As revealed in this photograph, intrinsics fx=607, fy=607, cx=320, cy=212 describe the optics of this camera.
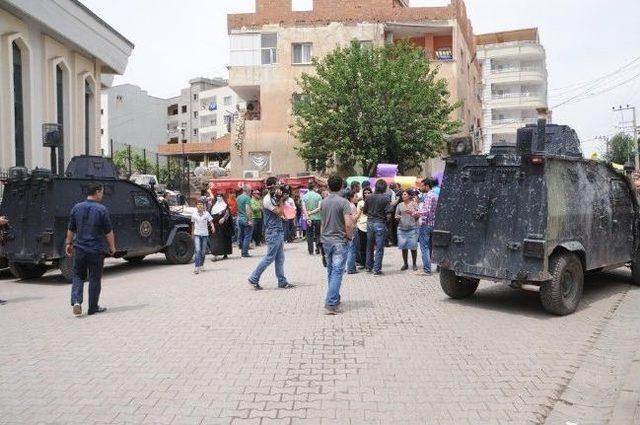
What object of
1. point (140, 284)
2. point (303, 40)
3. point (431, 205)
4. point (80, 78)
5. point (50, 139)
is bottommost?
point (140, 284)

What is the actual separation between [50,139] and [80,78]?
1133 centimetres

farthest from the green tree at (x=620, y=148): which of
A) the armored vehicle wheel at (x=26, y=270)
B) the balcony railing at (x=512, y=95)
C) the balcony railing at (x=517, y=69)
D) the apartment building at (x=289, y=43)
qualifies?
the armored vehicle wheel at (x=26, y=270)

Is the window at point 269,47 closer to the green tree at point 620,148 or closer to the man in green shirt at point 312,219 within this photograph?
the man in green shirt at point 312,219

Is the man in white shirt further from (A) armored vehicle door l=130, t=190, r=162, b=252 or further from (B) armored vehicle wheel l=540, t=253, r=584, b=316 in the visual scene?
(B) armored vehicle wheel l=540, t=253, r=584, b=316

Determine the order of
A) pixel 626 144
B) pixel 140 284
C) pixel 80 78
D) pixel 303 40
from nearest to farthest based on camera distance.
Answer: pixel 140 284 → pixel 80 78 → pixel 303 40 → pixel 626 144

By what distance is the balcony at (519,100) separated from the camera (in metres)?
64.6

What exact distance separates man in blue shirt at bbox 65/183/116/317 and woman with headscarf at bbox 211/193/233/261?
600 cm

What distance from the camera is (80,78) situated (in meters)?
25.5

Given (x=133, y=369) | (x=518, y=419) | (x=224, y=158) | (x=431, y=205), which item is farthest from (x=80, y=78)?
(x=224, y=158)

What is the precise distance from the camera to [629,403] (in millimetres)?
4879

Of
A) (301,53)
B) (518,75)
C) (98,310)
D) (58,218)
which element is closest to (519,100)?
(518,75)

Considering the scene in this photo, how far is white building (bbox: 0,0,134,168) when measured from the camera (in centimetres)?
1980

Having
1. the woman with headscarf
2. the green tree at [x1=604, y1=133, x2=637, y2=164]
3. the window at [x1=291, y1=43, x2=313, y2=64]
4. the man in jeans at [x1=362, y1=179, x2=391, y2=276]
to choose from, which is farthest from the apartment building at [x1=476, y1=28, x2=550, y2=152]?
the man in jeans at [x1=362, y1=179, x2=391, y2=276]

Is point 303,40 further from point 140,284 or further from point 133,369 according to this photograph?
point 133,369
